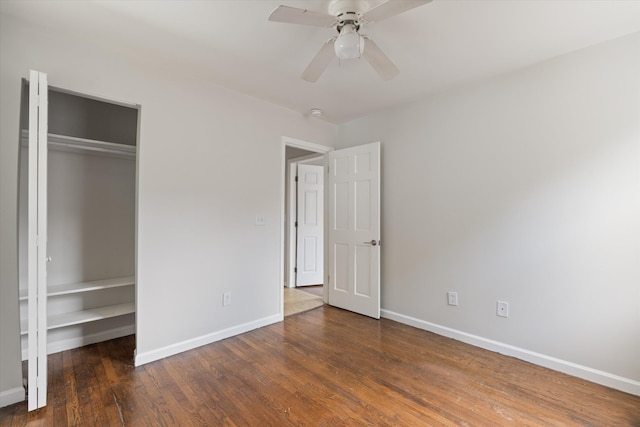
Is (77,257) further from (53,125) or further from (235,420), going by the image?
(235,420)

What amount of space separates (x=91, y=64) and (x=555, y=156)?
3.57 m

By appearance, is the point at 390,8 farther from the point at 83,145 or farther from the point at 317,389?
the point at 83,145

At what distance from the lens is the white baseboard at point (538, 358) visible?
6.57 ft

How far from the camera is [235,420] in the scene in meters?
1.70

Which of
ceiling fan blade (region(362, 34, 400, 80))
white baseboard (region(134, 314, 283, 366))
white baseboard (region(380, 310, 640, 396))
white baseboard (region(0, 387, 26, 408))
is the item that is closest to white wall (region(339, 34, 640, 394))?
white baseboard (region(380, 310, 640, 396))

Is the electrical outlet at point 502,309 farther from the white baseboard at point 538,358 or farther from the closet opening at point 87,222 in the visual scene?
the closet opening at point 87,222

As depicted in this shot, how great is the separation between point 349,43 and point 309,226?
3.55m

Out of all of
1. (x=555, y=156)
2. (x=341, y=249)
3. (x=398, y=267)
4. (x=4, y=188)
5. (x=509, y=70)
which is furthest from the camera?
(x=341, y=249)

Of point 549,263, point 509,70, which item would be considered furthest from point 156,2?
point 549,263

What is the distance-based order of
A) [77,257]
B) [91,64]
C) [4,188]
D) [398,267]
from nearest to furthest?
[4,188] < [91,64] < [77,257] < [398,267]

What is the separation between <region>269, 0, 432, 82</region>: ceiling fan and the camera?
4.67ft

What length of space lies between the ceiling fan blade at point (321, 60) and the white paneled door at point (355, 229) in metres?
1.57

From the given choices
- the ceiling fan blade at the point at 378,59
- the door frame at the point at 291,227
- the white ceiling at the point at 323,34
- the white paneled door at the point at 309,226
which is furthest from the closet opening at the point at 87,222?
the white paneled door at the point at 309,226

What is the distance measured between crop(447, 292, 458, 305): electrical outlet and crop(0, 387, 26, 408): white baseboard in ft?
11.0
